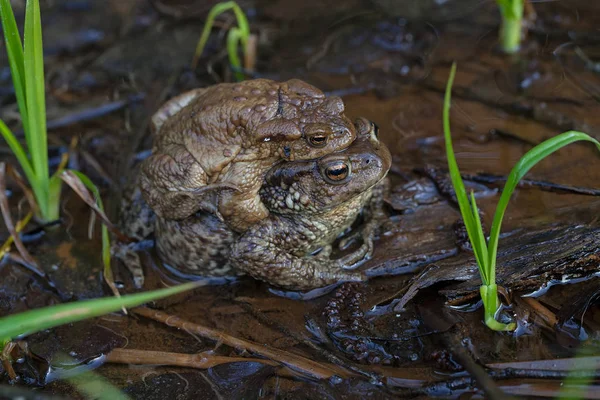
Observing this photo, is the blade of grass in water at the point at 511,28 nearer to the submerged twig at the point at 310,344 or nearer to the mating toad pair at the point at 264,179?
the mating toad pair at the point at 264,179

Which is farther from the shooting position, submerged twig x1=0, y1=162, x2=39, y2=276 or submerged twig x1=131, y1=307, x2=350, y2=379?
submerged twig x1=0, y1=162, x2=39, y2=276

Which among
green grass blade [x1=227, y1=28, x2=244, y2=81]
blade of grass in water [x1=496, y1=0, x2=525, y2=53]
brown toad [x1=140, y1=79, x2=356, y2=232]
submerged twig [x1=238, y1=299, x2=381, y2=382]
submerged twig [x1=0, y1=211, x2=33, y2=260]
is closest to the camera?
submerged twig [x1=238, y1=299, x2=381, y2=382]

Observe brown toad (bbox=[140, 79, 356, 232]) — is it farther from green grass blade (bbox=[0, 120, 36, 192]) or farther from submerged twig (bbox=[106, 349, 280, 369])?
green grass blade (bbox=[0, 120, 36, 192])

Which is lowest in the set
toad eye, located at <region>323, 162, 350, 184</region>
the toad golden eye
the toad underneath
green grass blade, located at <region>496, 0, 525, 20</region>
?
the toad underneath

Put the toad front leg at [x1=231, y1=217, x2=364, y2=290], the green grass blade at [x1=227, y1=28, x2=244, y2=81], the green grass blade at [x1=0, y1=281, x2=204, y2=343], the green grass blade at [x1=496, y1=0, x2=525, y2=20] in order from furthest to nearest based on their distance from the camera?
the green grass blade at [x1=227, y1=28, x2=244, y2=81]
the green grass blade at [x1=496, y1=0, x2=525, y2=20]
the toad front leg at [x1=231, y1=217, x2=364, y2=290]
the green grass blade at [x1=0, y1=281, x2=204, y2=343]

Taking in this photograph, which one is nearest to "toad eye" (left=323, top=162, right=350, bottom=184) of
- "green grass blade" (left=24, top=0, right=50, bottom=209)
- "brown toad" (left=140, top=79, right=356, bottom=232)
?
"brown toad" (left=140, top=79, right=356, bottom=232)

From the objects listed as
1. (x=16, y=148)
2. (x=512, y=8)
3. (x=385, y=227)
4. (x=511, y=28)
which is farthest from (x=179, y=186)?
(x=511, y=28)

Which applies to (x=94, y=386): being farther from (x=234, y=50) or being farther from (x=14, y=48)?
(x=234, y=50)

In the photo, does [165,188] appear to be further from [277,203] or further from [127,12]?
[127,12]

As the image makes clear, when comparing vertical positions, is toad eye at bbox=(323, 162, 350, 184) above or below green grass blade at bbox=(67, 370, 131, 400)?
above
